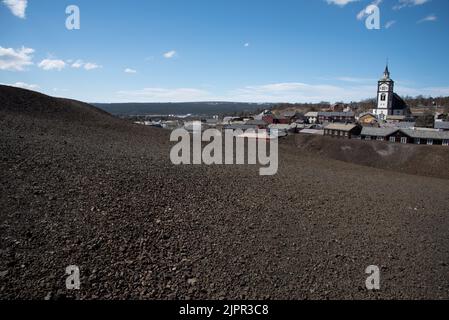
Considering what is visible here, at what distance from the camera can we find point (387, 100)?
69.6 meters

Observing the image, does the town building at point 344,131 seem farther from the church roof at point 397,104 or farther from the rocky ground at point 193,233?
the church roof at point 397,104

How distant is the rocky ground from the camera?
19.1 ft

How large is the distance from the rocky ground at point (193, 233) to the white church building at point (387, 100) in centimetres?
6518

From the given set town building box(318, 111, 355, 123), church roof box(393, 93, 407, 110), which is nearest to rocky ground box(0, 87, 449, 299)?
town building box(318, 111, 355, 123)

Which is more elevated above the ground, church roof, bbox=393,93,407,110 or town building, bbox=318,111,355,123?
church roof, bbox=393,93,407,110

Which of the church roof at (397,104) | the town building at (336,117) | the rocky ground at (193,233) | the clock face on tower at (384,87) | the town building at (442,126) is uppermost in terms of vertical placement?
the clock face on tower at (384,87)

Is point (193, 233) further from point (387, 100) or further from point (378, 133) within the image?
point (387, 100)

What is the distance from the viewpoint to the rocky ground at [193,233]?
5.84m

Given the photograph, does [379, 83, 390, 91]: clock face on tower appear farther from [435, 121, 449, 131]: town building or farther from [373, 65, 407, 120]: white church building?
[435, 121, 449, 131]: town building

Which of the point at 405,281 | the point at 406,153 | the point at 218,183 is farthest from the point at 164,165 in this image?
the point at 406,153

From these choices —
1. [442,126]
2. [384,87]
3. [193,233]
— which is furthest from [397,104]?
[193,233]

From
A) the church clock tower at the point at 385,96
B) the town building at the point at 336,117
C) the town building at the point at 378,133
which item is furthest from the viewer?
the church clock tower at the point at 385,96

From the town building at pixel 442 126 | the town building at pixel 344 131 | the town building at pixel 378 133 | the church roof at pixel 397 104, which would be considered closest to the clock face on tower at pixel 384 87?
the church roof at pixel 397 104

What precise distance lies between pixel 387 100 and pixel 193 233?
75085 millimetres
